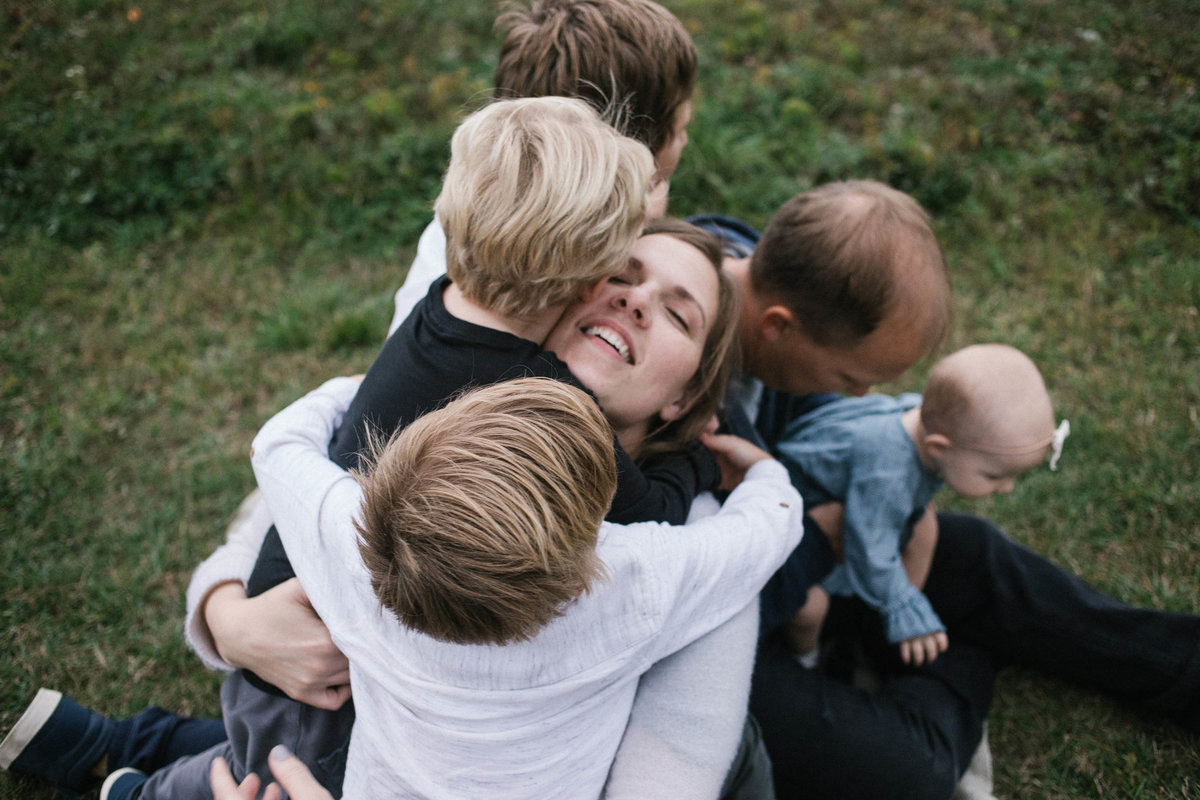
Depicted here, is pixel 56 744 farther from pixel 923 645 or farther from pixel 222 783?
pixel 923 645

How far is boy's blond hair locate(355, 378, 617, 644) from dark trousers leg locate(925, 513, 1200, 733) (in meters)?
1.83

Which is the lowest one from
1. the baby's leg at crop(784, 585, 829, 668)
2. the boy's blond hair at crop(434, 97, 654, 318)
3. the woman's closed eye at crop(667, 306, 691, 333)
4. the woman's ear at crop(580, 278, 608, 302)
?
the baby's leg at crop(784, 585, 829, 668)

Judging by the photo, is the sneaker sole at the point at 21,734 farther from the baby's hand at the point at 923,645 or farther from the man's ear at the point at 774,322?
the baby's hand at the point at 923,645

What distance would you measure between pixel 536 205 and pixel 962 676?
201cm

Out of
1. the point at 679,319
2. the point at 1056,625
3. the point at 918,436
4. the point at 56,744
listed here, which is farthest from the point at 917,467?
the point at 56,744

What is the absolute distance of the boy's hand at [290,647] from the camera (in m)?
1.80

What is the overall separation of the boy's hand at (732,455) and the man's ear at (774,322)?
457 millimetres

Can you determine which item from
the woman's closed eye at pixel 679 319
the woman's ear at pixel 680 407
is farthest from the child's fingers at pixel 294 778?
the woman's closed eye at pixel 679 319

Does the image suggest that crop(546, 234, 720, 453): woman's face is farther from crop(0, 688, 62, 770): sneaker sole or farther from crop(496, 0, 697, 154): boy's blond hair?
crop(0, 688, 62, 770): sneaker sole

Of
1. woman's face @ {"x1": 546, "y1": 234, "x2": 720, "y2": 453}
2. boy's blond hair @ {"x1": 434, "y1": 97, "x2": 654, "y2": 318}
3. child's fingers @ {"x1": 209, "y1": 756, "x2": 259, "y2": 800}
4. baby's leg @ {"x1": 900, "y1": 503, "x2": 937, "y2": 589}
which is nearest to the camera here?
child's fingers @ {"x1": 209, "y1": 756, "x2": 259, "y2": 800}

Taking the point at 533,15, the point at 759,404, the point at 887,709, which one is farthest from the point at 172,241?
the point at 887,709

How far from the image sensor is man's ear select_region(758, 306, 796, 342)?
2.63m

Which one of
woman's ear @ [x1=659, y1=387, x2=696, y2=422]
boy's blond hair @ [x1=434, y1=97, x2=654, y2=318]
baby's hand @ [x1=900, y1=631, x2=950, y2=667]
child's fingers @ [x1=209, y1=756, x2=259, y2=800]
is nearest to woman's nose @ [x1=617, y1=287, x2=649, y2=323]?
boy's blond hair @ [x1=434, y1=97, x2=654, y2=318]

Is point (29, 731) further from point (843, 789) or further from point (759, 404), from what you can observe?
point (759, 404)
